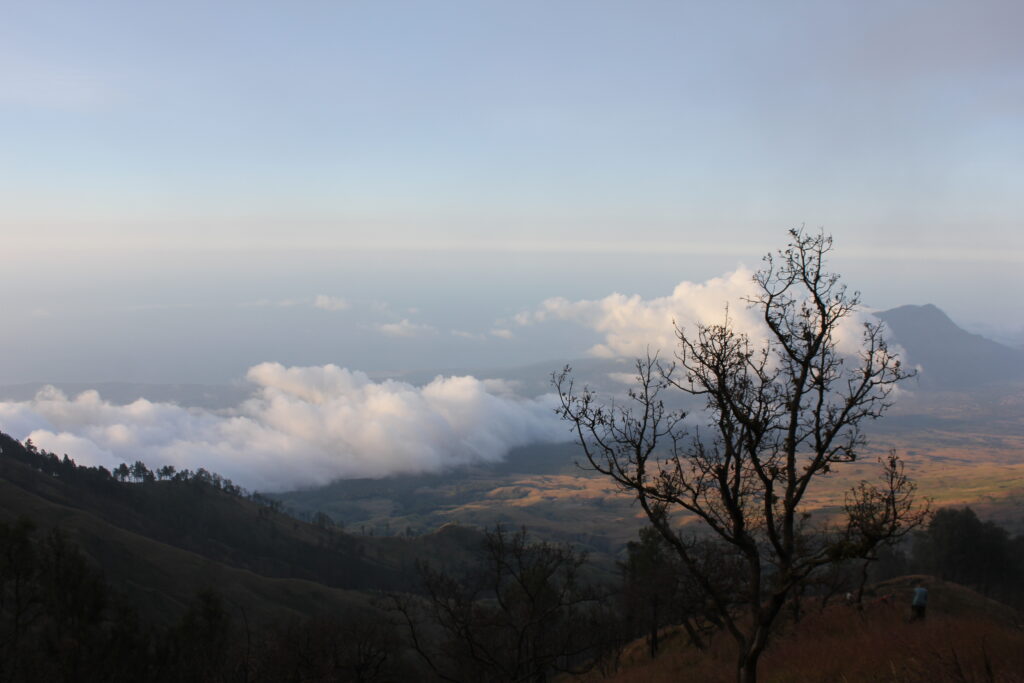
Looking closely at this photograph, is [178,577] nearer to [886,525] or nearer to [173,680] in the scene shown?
[173,680]

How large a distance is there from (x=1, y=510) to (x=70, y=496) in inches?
2423

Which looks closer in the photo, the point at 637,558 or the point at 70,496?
the point at 637,558

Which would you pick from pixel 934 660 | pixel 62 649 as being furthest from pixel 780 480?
pixel 62 649

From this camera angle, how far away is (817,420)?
15.3 m

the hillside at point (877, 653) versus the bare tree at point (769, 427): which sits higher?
the bare tree at point (769, 427)

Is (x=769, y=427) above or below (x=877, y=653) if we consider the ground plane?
above

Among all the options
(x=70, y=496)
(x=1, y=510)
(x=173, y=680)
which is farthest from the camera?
(x=70, y=496)

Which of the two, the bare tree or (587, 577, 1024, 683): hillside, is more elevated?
the bare tree

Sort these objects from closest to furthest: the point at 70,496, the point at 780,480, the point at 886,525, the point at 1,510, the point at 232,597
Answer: the point at 886,525 → the point at 780,480 → the point at 1,510 → the point at 232,597 → the point at 70,496

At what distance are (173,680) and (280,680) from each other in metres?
18.6

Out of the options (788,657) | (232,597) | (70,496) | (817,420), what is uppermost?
(817,420)

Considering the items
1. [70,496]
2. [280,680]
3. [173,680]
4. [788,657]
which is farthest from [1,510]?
[788,657]

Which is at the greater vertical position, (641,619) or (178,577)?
(641,619)

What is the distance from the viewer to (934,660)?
16672mm
